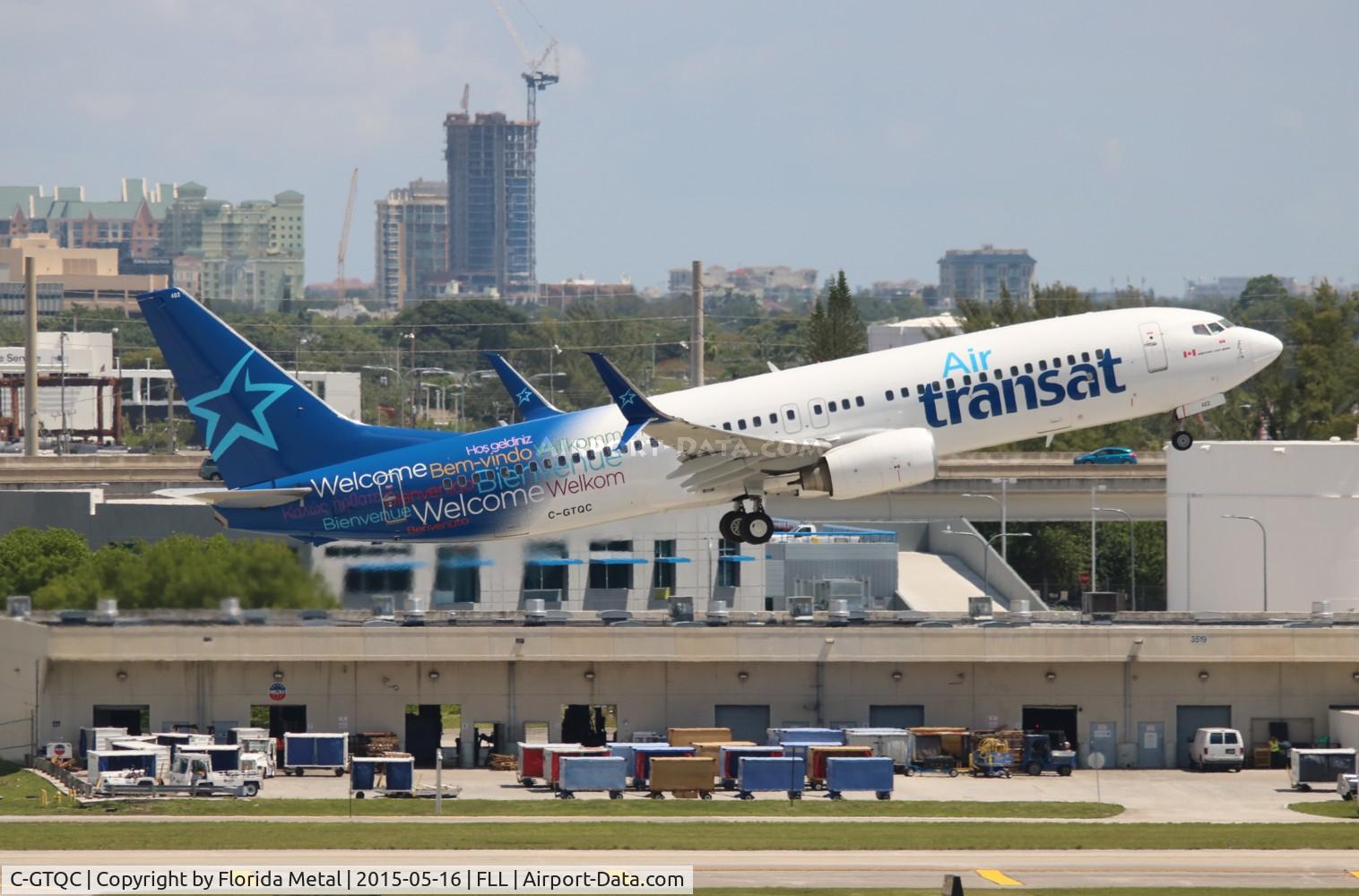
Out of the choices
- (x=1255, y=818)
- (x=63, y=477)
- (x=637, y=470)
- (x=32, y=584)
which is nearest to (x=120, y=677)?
(x=32, y=584)

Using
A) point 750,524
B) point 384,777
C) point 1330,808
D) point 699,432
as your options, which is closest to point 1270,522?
point 1330,808

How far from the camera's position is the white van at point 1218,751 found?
74.9 m

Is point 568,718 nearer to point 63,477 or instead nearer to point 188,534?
point 188,534

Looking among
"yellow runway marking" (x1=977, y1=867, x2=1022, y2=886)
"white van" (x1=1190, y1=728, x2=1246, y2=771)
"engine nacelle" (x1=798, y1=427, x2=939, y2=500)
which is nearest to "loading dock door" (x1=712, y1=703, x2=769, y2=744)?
"engine nacelle" (x1=798, y1=427, x2=939, y2=500)

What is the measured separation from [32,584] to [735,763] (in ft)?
116

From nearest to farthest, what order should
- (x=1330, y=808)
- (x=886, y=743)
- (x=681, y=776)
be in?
(x=1330, y=808)
(x=681, y=776)
(x=886, y=743)

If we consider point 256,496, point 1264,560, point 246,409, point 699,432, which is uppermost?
point 246,409

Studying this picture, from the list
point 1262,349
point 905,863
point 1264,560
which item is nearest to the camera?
point 905,863

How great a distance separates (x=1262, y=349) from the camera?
6919cm

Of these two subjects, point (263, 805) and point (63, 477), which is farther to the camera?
point (63, 477)

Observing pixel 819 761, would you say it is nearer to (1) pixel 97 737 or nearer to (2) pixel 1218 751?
(2) pixel 1218 751

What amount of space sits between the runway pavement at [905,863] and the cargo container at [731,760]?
13.7 m

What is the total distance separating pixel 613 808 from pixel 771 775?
679 centimetres

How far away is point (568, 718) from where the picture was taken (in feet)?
254
